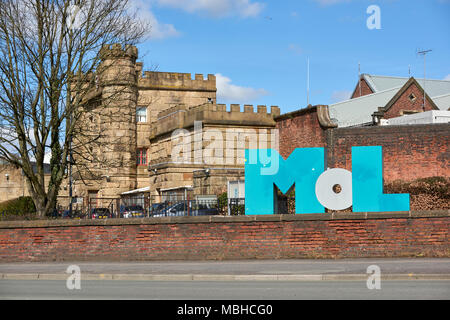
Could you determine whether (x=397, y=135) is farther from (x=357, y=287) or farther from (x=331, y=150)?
(x=357, y=287)

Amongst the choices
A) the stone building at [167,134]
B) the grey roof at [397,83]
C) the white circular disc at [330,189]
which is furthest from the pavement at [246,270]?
the grey roof at [397,83]

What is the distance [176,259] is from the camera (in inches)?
811

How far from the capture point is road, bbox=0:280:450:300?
1168 centimetres

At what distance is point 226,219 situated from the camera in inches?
798

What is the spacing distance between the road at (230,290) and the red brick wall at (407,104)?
33356 mm

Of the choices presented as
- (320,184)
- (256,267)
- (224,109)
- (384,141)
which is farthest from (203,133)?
(256,267)

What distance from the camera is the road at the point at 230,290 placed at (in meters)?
11.7

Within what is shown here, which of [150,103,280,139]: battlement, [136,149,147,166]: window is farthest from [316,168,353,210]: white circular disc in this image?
[136,149,147,166]: window

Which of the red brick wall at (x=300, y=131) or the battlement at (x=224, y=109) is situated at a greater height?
the battlement at (x=224, y=109)

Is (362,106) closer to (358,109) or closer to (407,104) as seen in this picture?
(358,109)

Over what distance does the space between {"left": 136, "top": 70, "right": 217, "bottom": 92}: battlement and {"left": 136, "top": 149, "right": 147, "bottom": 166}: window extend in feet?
17.8

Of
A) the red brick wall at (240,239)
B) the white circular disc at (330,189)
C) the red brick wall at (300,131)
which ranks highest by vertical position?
the red brick wall at (300,131)

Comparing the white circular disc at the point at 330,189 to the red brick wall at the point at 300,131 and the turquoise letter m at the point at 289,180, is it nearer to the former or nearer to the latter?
the turquoise letter m at the point at 289,180

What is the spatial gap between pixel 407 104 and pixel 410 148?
72.2 feet
